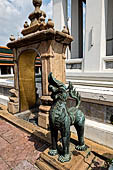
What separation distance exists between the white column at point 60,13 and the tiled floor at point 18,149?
24.0ft

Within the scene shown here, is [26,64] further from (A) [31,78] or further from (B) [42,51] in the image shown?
(B) [42,51]

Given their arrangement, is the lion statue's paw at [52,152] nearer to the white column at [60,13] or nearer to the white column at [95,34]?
the white column at [95,34]

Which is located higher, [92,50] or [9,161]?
[92,50]

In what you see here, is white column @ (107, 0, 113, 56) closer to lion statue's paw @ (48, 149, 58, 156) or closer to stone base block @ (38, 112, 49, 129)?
stone base block @ (38, 112, 49, 129)

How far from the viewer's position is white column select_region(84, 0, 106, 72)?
5716 millimetres

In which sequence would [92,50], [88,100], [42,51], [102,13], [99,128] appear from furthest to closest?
[92,50]
[102,13]
[42,51]
[88,100]
[99,128]

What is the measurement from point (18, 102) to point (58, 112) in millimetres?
3390

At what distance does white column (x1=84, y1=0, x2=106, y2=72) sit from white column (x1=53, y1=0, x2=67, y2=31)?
7.28ft

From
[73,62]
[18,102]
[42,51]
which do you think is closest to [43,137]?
[18,102]

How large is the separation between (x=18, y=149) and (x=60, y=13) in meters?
8.52

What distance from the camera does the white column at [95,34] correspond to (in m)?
5.72

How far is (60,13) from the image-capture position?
7695 millimetres

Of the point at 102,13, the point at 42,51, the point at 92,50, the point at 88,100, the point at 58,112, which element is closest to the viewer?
the point at 58,112

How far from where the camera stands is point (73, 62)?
707 centimetres
